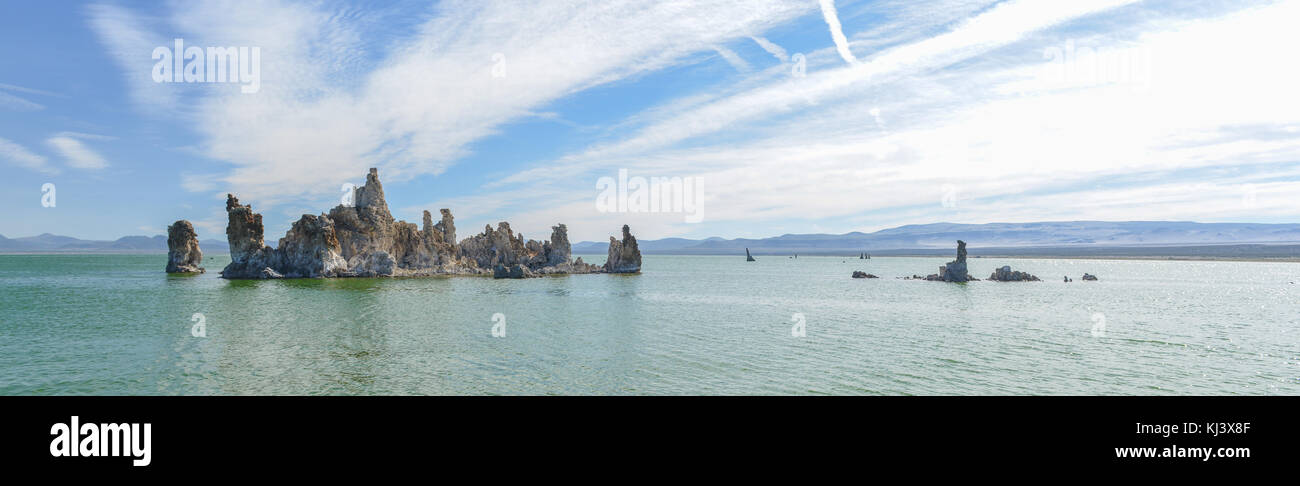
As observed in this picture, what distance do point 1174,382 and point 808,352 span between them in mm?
12930

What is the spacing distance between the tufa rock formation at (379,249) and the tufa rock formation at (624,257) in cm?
20

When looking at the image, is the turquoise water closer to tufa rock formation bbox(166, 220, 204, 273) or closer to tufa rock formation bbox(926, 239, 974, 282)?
tufa rock formation bbox(926, 239, 974, 282)

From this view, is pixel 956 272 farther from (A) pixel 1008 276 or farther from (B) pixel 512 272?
(B) pixel 512 272

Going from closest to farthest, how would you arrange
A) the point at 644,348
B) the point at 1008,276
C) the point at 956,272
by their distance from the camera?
1. the point at 644,348
2. the point at 956,272
3. the point at 1008,276

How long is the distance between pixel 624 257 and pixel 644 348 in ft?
312

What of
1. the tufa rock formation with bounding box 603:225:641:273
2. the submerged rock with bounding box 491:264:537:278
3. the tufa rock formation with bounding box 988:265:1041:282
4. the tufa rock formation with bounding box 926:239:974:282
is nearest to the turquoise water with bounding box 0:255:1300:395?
the tufa rock formation with bounding box 926:239:974:282

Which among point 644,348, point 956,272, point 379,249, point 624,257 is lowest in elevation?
point 644,348

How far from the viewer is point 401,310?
47125 millimetres

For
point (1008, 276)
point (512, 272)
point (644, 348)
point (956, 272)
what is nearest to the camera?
point (644, 348)

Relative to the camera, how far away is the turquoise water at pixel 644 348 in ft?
70.0

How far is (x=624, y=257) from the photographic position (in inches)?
4889

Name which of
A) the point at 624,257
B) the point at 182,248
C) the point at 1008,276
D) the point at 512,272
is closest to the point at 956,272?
the point at 1008,276

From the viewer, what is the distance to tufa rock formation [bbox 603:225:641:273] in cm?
12338

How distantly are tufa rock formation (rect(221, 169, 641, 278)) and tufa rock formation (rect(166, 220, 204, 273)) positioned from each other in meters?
13.1
